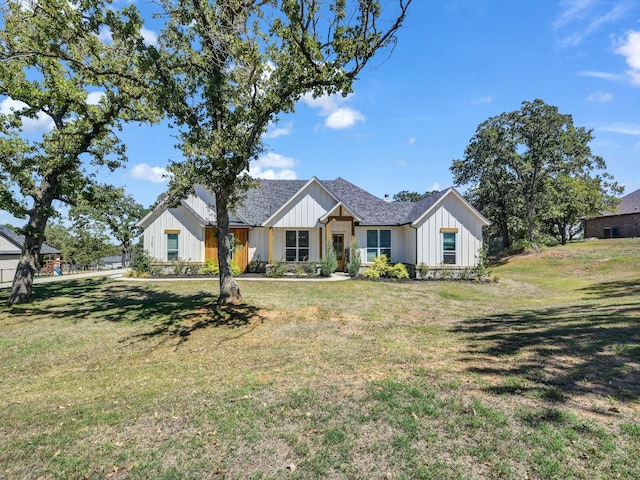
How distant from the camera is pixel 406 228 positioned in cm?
2277

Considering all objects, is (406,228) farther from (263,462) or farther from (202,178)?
(263,462)

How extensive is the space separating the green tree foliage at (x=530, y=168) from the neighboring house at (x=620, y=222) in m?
8.58

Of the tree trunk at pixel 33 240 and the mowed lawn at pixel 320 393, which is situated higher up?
Result: the tree trunk at pixel 33 240

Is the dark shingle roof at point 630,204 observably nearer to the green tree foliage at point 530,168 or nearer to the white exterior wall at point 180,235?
the green tree foliage at point 530,168

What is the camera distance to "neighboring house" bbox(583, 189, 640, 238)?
135ft

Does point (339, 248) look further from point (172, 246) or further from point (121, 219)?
point (121, 219)

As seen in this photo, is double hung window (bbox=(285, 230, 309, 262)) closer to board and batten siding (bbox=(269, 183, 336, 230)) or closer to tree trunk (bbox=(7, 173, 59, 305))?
board and batten siding (bbox=(269, 183, 336, 230))

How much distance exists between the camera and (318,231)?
72.9 feet

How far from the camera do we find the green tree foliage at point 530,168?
31.8m

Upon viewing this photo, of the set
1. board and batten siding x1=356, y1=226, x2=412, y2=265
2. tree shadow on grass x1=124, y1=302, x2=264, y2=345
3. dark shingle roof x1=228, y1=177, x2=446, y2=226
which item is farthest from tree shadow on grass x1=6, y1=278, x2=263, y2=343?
board and batten siding x1=356, y1=226, x2=412, y2=265

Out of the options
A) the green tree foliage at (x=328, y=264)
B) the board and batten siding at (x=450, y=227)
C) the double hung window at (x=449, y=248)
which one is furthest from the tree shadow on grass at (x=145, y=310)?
the double hung window at (x=449, y=248)

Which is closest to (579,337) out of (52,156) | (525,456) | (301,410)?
(525,456)

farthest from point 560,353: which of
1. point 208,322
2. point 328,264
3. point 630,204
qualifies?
point 630,204

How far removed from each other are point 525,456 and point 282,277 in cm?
1701
